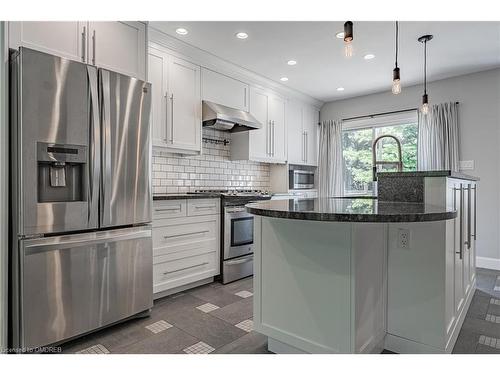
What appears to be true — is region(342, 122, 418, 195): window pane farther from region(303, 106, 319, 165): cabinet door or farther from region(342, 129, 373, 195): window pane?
region(303, 106, 319, 165): cabinet door

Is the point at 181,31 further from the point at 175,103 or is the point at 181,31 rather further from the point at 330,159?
the point at 330,159

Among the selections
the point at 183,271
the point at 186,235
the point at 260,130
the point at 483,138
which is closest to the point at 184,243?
the point at 186,235

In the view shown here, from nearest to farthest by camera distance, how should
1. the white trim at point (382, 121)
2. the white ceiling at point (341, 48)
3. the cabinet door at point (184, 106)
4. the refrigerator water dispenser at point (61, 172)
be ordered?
the refrigerator water dispenser at point (61, 172)
the white ceiling at point (341, 48)
the cabinet door at point (184, 106)
the white trim at point (382, 121)

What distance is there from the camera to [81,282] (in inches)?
80.4

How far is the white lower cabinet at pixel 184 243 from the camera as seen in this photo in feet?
9.30

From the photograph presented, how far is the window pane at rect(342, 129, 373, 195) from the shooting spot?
5.21 metres

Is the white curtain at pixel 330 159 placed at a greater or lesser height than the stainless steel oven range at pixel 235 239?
greater

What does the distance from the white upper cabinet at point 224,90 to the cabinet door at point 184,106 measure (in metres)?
0.12

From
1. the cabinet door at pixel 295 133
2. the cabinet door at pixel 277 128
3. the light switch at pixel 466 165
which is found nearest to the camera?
the light switch at pixel 466 165

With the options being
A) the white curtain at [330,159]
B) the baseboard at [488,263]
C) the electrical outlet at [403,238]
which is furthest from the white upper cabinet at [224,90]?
the baseboard at [488,263]

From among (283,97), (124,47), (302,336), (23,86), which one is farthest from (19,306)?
(283,97)

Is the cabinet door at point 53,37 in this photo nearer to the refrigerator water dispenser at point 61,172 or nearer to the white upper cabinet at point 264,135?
the refrigerator water dispenser at point 61,172
